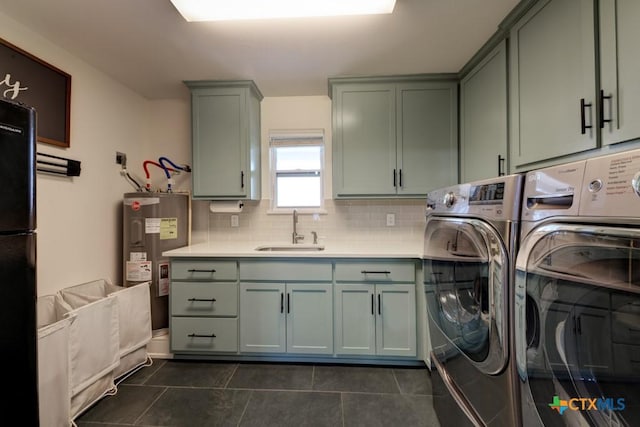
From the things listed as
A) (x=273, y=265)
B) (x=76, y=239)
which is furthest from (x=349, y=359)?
(x=76, y=239)

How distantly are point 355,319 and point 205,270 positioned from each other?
48.1 inches

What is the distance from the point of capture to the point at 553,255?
70 cm

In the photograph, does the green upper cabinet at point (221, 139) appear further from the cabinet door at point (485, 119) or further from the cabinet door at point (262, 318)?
the cabinet door at point (485, 119)

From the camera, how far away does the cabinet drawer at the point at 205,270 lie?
2029 millimetres

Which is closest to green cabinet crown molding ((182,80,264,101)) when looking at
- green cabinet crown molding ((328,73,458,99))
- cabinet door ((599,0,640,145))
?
green cabinet crown molding ((328,73,458,99))

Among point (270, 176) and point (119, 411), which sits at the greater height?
point (270, 176)

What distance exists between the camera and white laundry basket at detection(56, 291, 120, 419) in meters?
1.48

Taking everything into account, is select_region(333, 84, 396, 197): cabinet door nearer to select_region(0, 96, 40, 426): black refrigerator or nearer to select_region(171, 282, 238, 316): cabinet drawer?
select_region(171, 282, 238, 316): cabinet drawer

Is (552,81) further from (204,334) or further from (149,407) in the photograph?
(149,407)

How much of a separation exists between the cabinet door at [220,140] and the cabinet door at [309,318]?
1027mm

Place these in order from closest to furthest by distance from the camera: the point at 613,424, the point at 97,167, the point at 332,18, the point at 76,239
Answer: the point at 613,424
the point at 332,18
the point at 76,239
the point at 97,167

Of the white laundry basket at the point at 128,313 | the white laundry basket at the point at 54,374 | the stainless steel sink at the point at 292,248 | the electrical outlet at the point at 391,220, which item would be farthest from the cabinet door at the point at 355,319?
the white laundry basket at the point at 54,374

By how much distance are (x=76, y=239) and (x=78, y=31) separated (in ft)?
4.60

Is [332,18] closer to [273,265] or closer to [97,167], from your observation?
[273,265]
